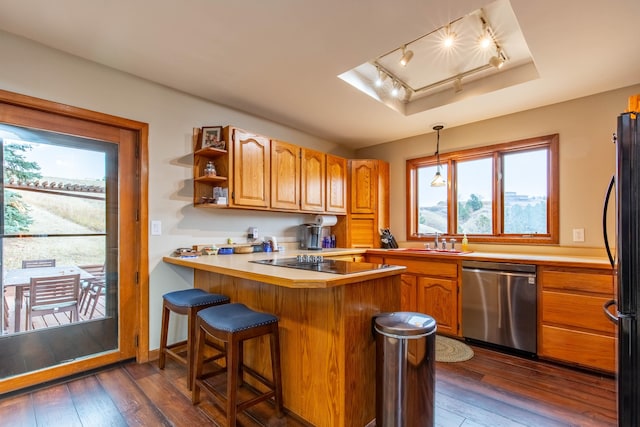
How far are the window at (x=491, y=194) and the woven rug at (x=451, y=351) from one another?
4.02 feet

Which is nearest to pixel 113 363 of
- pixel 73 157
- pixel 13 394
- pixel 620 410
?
pixel 13 394

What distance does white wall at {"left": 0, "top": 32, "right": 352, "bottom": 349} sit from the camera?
2.03 metres

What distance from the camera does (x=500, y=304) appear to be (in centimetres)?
273

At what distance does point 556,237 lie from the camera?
9.72 ft

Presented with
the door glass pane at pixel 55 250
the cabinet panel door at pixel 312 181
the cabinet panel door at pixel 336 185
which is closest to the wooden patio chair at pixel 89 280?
the door glass pane at pixel 55 250

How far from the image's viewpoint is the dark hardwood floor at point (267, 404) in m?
1.74

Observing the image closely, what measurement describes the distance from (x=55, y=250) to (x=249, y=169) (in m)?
1.61

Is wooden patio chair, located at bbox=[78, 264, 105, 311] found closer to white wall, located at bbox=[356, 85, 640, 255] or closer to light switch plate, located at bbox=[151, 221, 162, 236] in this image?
light switch plate, located at bbox=[151, 221, 162, 236]

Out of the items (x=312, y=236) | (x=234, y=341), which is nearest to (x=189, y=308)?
(x=234, y=341)

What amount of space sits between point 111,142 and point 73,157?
282mm

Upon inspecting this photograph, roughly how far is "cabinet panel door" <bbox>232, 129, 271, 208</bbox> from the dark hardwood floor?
1.57 metres

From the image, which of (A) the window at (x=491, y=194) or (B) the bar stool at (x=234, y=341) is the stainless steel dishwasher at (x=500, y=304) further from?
(B) the bar stool at (x=234, y=341)

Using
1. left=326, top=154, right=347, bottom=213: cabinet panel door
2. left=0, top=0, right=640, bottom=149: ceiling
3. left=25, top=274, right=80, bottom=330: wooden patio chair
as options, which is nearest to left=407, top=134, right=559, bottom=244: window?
left=0, top=0, right=640, bottom=149: ceiling

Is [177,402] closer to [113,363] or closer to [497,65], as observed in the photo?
[113,363]
